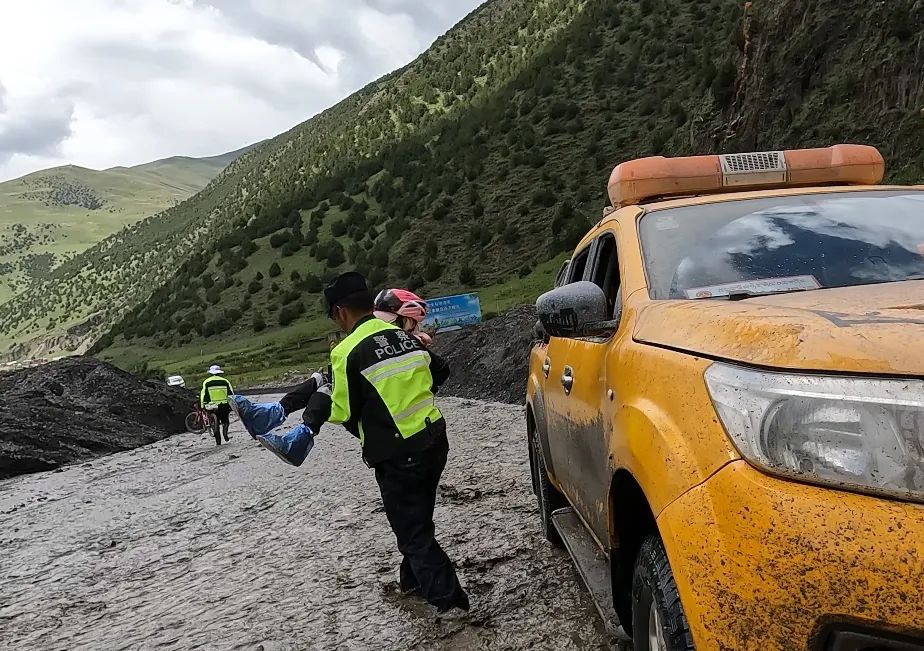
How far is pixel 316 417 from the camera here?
398cm

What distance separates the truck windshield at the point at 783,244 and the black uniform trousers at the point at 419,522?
1772 millimetres

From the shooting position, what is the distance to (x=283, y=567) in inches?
238

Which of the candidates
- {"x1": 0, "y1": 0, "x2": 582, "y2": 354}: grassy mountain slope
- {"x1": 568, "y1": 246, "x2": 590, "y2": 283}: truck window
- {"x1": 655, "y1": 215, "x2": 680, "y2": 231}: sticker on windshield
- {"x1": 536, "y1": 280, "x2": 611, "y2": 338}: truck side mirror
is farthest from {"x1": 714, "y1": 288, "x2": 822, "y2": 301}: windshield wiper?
{"x1": 0, "y1": 0, "x2": 582, "y2": 354}: grassy mountain slope

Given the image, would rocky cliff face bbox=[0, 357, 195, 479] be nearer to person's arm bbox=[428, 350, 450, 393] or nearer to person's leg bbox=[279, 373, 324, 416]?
person's leg bbox=[279, 373, 324, 416]

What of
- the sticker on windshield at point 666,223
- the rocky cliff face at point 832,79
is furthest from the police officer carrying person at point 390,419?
the rocky cliff face at point 832,79

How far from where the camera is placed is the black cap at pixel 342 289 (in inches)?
171

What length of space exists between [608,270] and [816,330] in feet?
6.74

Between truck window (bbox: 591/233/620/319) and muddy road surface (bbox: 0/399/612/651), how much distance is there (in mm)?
1675

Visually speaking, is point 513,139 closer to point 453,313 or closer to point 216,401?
point 453,313

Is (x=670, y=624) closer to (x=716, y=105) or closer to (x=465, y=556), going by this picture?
A: (x=465, y=556)

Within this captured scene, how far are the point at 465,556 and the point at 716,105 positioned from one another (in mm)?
29291

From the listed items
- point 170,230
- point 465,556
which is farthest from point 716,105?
point 170,230

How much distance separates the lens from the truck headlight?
1595mm

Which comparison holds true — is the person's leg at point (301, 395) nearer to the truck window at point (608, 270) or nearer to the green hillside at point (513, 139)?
the truck window at point (608, 270)
